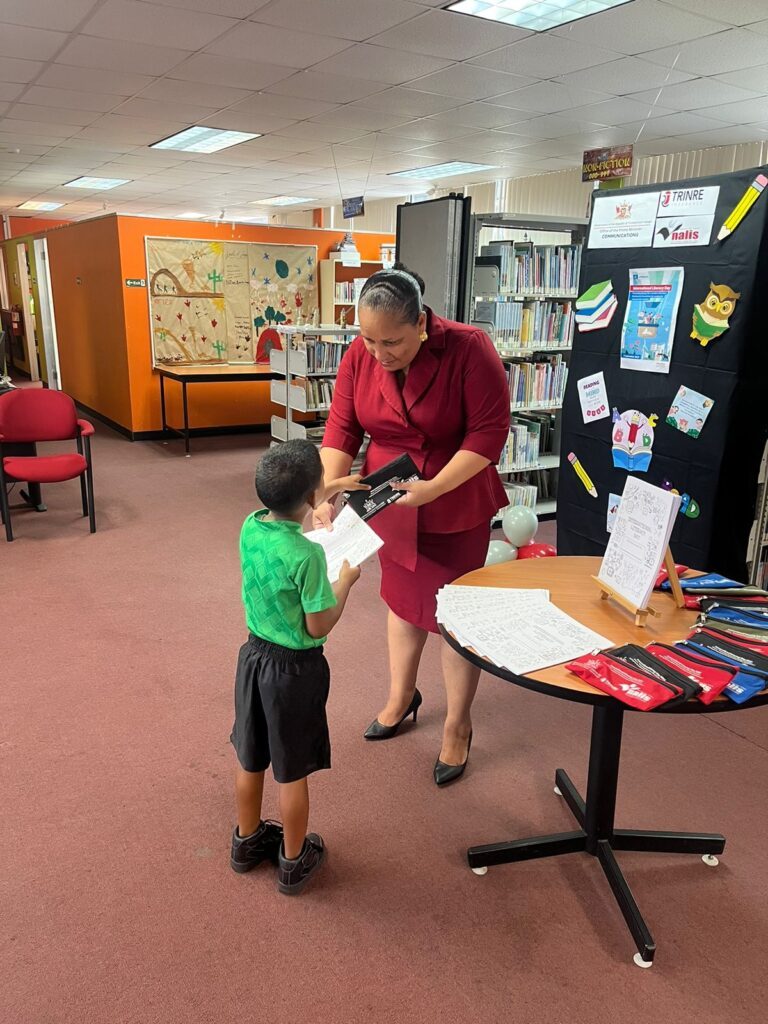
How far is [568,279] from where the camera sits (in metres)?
5.09

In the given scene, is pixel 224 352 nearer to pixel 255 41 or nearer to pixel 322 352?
pixel 322 352

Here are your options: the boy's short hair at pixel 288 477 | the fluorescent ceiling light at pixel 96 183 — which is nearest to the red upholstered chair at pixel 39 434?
the boy's short hair at pixel 288 477

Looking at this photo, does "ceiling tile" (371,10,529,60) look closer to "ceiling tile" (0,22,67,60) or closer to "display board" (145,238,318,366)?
"ceiling tile" (0,22,67,60)

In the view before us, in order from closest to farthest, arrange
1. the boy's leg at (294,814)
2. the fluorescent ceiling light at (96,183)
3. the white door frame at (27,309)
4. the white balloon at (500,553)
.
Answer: the boy's leg at (294,814) → the white balloon at (500,553) → the fluorescent ceiling light at (96,183) → the white door frame at (27,309)

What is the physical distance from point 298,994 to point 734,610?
1407 mm

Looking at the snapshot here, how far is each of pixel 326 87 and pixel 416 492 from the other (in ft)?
16.7

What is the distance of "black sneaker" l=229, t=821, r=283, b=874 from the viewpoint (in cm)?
208

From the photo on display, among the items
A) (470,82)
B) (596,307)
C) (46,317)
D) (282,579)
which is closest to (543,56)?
(470,82)

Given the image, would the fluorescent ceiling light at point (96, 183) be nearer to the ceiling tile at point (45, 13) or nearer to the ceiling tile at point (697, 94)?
the ceiling tile at point (45, 13)

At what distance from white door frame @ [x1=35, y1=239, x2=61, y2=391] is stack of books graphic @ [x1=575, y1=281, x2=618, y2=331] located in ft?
31.3

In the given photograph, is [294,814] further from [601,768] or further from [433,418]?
[433,418]

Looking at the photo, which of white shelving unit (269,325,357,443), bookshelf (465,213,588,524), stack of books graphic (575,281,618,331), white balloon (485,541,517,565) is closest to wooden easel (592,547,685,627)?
stack of books graphic (575,281,618,331)

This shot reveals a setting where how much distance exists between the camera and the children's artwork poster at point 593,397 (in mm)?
3354

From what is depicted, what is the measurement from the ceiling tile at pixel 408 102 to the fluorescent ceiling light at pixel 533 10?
167 cm
